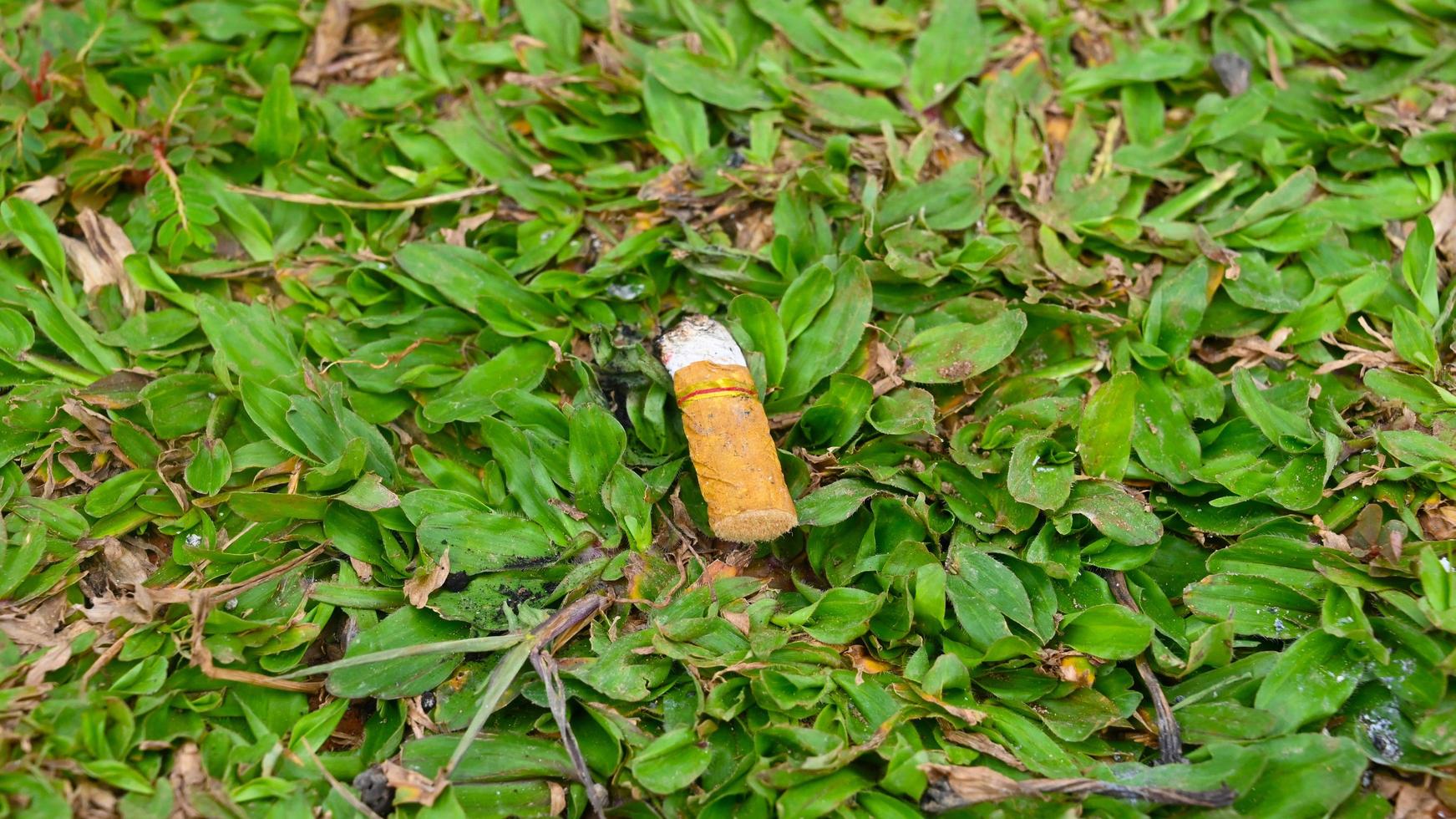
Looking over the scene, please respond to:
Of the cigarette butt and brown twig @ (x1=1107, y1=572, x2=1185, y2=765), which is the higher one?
the cigarette butt

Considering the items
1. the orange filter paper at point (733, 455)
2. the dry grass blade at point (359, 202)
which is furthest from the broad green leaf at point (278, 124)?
the orange filter paper at point (733, 455)

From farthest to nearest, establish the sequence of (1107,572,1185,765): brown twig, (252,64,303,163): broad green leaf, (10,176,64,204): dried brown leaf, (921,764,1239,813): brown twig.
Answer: (252,64,303,163): broad green leaf, (10,176,64,204): dried brown leaf, (1107,572,1185,765): brown twig, (921,764,1239,813): brown twig

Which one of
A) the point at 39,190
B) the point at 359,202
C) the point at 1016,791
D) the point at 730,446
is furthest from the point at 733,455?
the point at 39,190

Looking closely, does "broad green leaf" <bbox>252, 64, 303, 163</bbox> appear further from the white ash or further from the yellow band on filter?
the yellow band on filter

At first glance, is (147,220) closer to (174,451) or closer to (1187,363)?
(174,451)

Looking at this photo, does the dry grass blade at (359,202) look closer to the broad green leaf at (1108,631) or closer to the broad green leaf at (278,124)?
the broad green leaf at (278,124)

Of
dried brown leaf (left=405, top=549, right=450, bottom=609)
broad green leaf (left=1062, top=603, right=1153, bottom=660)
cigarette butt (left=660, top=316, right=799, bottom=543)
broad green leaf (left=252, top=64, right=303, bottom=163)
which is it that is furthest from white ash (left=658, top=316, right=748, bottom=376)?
broad green leaf (left=252, top=64, right=303, bottom=163)

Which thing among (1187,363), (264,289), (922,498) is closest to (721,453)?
(922,498)
